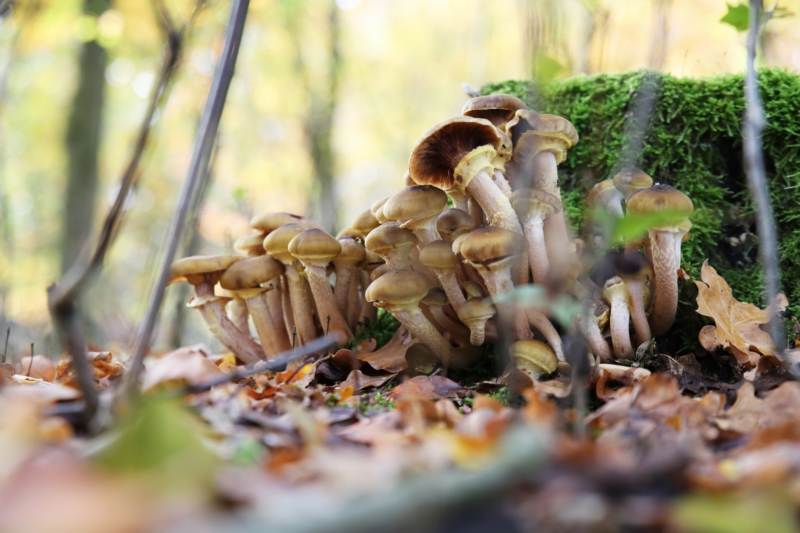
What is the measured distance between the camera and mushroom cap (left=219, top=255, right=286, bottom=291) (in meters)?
3.62

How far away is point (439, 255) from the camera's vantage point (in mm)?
2988

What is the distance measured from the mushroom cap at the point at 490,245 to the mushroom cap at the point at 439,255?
0.91ft

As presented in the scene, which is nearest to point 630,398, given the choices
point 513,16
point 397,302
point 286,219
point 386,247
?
point 397,302

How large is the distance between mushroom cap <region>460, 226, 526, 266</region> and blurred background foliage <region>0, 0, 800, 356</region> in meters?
3.10

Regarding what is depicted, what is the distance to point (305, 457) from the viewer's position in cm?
149

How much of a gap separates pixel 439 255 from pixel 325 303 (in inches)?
43.3

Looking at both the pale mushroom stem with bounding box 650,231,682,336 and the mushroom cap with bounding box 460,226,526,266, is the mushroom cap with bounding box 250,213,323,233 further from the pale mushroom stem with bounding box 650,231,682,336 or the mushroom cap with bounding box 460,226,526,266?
the pale mushroom stem with bounding box 650,231,682,336

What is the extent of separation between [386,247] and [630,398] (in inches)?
63.4

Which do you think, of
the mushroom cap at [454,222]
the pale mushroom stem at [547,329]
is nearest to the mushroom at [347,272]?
the mushroom cap at [454,222]

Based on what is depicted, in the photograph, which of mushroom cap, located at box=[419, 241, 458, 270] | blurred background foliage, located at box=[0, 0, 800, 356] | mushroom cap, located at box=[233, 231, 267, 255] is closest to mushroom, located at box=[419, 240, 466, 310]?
mushroom cap, located at box=[419, 241, 458, 270]

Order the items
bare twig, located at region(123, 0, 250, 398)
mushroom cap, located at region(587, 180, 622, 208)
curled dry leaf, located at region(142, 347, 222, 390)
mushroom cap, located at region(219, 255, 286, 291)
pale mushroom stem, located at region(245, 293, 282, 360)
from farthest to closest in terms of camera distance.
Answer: pale mushroom stem, located at region(245, 293, 282, 360) → mushroom cap, located at region(219, 255, 286, 291) → mushroom cap, located at region(587, 180, 622, 208) → curled dry leaf, located at region(142, 347, 222, 390) → bare twig, located at region(123, 0, 250, 398)

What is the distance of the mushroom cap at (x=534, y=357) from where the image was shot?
2850 millimetres

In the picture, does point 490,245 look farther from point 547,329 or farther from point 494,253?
point 547,329

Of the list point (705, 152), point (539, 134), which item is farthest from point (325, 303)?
point (705, 152)
